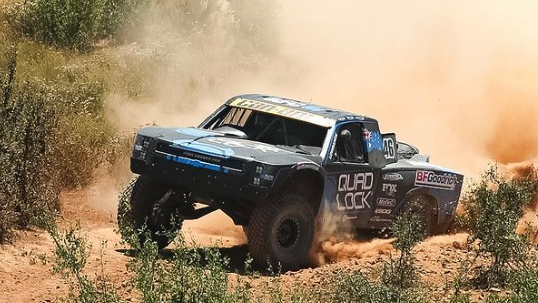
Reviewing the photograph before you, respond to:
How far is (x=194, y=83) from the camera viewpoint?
20.7 metres

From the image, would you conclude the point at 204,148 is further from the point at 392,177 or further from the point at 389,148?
the point at 389,148

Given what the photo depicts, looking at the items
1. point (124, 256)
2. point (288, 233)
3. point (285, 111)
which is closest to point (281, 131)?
point (285, 111)

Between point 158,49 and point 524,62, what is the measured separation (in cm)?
747

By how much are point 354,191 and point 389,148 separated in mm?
1059

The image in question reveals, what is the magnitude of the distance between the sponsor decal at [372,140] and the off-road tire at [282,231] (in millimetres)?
1435

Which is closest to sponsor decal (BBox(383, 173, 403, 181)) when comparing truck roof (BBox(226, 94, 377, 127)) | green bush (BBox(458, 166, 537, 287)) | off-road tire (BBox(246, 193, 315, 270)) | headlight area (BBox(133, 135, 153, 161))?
truck roof (BBox(226, 94, 377, 127))

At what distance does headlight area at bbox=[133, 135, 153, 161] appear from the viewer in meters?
10.1

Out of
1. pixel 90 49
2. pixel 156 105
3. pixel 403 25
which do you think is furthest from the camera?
pixel 403 25

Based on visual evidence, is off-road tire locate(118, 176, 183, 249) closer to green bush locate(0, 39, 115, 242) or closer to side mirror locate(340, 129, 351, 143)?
green bush locate(0, 39, 115, 242)

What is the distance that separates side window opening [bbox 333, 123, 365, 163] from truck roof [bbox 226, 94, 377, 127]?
11 cm

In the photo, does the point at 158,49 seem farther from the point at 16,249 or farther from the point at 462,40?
the point at 16,249

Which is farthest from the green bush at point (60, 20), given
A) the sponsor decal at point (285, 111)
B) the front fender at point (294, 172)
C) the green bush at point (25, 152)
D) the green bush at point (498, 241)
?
the green bush at point (498, 241)

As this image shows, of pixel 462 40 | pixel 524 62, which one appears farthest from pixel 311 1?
pixel 524 62

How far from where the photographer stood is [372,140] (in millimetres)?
11438
